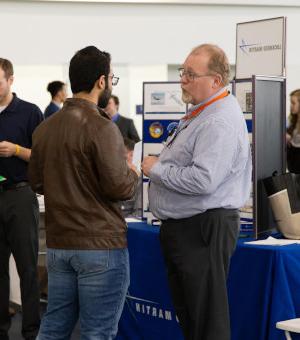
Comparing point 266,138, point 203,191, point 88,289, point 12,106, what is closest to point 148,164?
point 203,191

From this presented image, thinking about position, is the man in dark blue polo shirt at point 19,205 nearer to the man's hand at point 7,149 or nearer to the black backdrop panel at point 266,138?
the man's hand at point 7,149

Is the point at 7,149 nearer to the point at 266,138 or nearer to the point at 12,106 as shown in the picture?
the point at 12,106

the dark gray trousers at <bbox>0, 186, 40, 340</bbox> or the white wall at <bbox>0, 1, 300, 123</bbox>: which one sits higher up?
the white wall at <bbox>0, 1, 300, 123</bbox>

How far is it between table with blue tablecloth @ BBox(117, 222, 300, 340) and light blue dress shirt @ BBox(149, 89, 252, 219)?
0.37m

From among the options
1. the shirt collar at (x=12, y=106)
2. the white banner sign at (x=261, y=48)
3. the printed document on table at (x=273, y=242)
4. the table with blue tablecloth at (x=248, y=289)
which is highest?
the white banner sign at (x=261, y=48)

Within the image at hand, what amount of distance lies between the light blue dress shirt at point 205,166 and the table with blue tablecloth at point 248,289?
0.37 m

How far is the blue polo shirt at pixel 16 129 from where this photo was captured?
12.8 feet

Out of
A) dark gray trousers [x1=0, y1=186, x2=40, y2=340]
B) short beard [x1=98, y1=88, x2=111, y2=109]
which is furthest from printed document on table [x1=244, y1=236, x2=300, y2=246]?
dark gray trousers [x1=0, y1=186, x2=40, y2=340]

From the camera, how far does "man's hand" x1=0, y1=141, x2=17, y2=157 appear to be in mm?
3775

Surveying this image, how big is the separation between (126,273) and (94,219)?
0.22m

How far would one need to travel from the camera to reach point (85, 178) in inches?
102

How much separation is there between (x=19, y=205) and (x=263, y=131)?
132 cm

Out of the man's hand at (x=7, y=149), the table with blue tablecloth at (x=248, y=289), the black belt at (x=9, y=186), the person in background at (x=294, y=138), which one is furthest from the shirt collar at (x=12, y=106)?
the person in background at (x=294, y=138)

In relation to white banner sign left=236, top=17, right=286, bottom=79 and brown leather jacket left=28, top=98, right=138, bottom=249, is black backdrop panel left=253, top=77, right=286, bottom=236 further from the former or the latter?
brown leather jacket left=28, top=98, right=138, bottom=249
